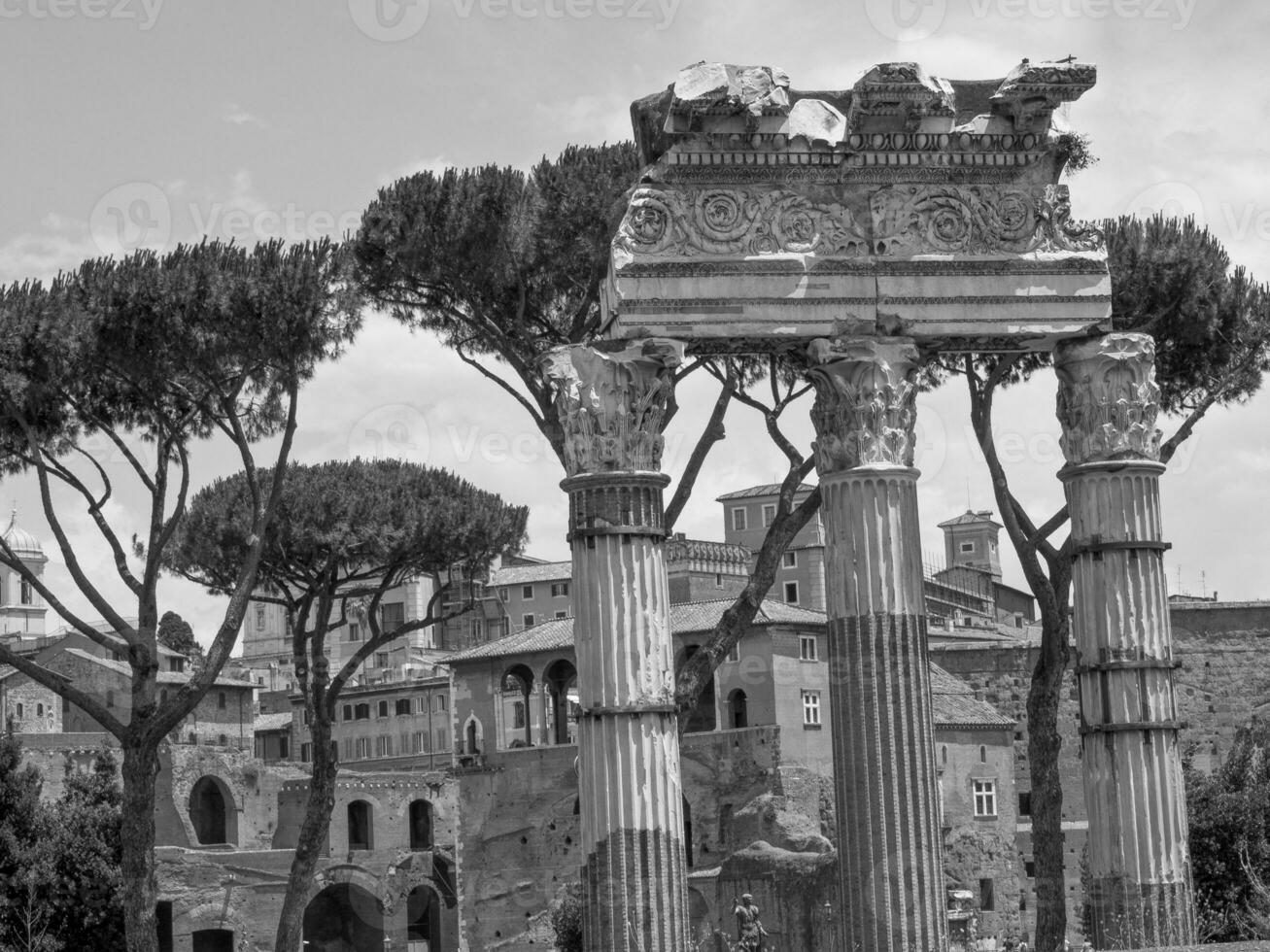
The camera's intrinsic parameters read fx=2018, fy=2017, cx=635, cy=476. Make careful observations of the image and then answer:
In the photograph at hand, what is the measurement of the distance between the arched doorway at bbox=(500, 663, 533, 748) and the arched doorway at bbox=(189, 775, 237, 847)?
29.0 ft

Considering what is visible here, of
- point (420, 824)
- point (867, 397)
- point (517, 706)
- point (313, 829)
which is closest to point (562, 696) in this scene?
point (517, 706)

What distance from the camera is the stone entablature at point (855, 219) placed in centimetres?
1360

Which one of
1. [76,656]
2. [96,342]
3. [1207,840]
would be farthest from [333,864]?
[96,342]

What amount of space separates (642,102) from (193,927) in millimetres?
A: 43385

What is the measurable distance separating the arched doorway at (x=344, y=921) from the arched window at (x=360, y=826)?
4.27ft

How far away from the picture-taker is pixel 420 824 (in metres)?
62.5

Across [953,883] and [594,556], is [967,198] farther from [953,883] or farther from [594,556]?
[953,883]

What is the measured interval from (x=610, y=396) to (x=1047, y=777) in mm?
8652

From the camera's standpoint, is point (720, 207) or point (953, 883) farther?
point (953, 883)

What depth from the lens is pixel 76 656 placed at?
63.2m

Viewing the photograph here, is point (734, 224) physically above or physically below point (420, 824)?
above

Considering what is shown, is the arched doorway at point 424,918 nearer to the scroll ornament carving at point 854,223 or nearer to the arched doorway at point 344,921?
the arched doorway at point 344,921

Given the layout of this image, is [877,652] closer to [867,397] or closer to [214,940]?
[867,397]

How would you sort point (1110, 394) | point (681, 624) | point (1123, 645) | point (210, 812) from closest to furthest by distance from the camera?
point (1123, 645) < point (1110, 394) < point (681, 624) < point (210, 812)
